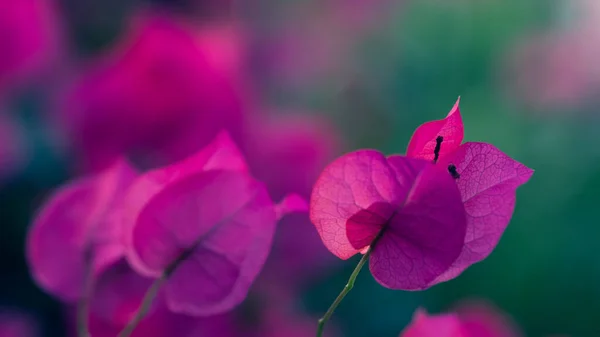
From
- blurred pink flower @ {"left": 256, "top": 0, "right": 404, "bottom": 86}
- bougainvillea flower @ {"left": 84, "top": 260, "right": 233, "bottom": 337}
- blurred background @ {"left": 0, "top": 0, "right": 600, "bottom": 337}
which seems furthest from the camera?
blurred pink flower @ {"left": 256, "top": 0, "right": 404, "bottom": 86}

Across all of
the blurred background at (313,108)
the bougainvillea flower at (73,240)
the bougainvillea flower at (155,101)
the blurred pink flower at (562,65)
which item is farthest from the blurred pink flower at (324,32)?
the bougainvillea flower at (73,240)

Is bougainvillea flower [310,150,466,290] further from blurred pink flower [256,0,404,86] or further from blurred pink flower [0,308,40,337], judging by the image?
blurred pink flower [256,0,404,86]

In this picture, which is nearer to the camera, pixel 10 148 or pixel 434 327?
pixel 434 327

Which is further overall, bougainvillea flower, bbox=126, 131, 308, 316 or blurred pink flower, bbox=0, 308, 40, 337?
blurred pink flower, bbox=0, 308, 40, 337

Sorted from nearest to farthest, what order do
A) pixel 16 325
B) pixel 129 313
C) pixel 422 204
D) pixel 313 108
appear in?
pixel 422 204 → pixel 129 313 → pixel 16 325 → pixel 313 108

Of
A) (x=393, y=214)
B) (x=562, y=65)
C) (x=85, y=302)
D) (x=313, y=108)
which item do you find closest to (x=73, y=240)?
(x=85, y=302)

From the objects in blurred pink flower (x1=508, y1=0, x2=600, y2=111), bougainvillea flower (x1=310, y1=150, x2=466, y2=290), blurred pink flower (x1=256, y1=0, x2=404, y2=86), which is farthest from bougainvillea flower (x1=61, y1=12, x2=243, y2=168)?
blurred pink flower (x1=508, y1=0, x2=600, y2=111)

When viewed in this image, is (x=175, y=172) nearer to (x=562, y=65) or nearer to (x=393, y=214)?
(x=393, y=214)
